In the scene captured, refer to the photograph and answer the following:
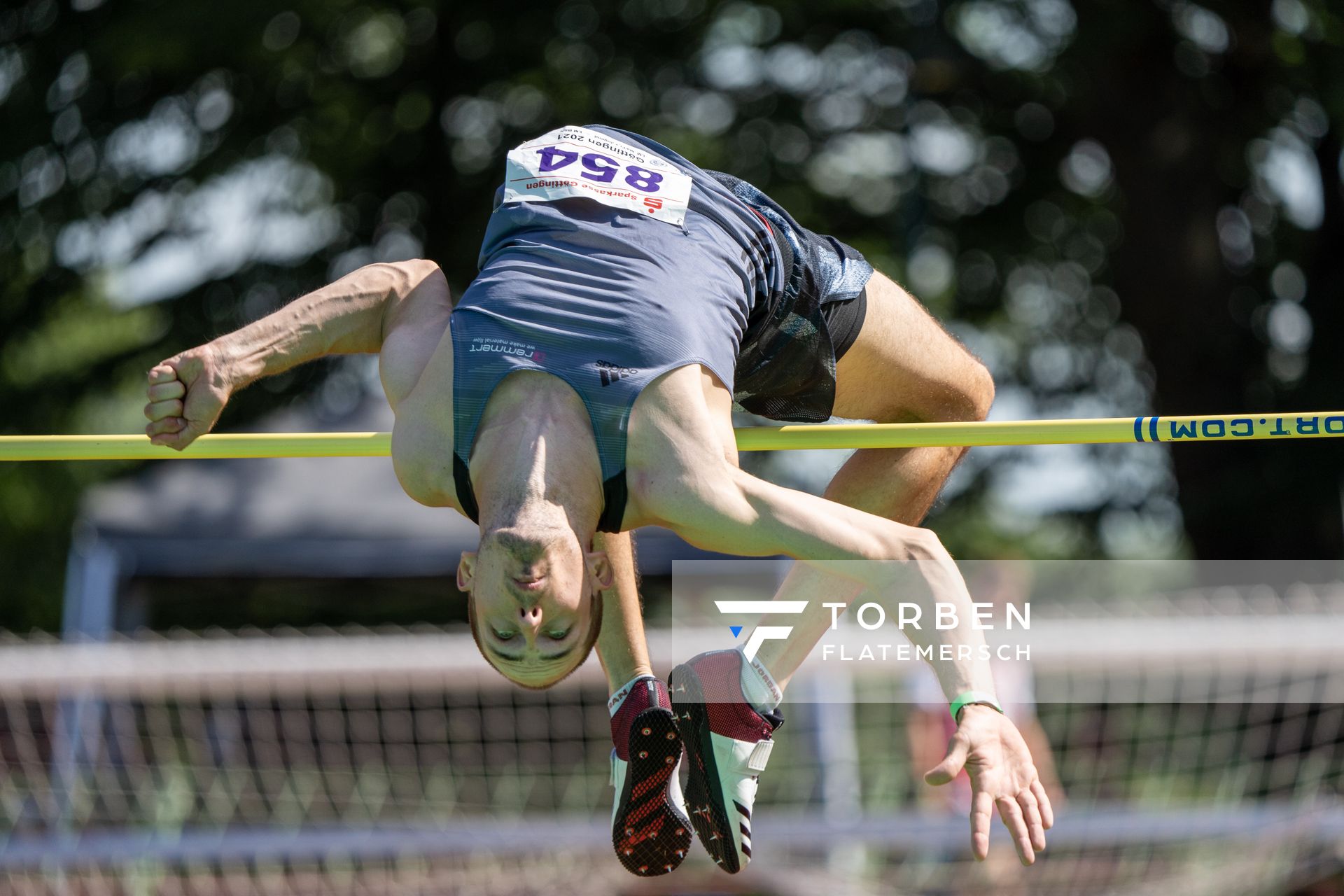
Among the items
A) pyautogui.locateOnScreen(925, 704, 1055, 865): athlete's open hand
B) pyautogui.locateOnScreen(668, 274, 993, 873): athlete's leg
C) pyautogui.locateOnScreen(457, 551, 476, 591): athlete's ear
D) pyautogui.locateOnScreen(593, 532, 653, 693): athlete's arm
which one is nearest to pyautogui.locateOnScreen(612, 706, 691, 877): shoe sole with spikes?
pyautogui.locateOnScreen(668, 274, 993, 873): athlete's leg

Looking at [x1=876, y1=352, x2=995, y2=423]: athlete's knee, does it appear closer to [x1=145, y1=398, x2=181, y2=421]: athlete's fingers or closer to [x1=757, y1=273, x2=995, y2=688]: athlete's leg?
[x1=757, y1=273, x2=995, y2=688]: athlete's leg

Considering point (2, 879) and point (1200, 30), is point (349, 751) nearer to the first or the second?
point (2, 879)

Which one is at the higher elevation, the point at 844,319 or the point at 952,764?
the point at 844,319

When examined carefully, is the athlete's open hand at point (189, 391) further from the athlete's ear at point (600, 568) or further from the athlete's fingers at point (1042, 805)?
the athlete's fingers at point (1042, 805)

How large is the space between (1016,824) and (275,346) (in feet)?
7.19

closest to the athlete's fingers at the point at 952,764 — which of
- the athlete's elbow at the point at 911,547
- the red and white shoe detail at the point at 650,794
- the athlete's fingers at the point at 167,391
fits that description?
the athlete's elbow at the point at 911,547

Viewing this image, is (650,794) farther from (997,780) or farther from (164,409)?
(164,409)

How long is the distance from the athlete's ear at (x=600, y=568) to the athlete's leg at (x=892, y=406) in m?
0.77

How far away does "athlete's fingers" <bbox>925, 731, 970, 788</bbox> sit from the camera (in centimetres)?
300

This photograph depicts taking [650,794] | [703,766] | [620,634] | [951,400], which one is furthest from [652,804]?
[951,400]

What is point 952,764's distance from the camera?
3043 mm

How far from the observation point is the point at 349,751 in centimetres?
984

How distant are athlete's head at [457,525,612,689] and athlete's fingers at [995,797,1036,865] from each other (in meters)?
1.01

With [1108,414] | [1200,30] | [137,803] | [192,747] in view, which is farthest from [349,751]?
[1200,30]
